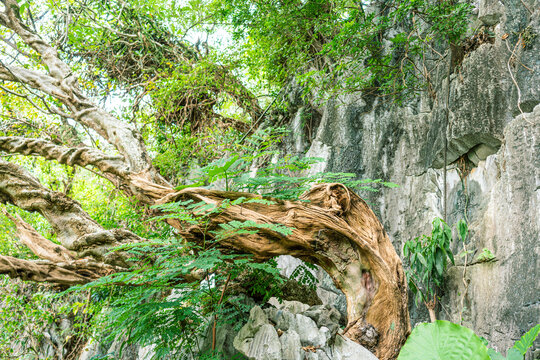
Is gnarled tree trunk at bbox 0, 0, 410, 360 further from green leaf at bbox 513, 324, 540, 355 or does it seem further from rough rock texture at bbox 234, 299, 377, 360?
green leaf at bbox 513, 324, 540, 355

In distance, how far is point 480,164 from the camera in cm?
411

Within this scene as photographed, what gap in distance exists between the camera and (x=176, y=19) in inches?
313

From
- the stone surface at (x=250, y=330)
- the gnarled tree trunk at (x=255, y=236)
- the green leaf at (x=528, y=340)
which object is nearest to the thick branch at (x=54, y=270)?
the gnarled tree trunk at (x=255, y=236)

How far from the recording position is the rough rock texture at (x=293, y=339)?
2246 mm

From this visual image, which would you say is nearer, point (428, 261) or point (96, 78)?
point (428, 261)

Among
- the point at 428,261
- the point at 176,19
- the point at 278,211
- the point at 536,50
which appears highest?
the point at 176,19

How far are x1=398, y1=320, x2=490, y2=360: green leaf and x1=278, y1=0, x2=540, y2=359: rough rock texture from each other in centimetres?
229

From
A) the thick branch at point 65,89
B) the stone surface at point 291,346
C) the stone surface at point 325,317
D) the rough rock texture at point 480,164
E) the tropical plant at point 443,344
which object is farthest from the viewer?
the thick branch at point 65,89

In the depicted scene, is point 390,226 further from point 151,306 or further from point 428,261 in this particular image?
point 151,306

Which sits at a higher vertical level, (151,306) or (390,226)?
(390,226)

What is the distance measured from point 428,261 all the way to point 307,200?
5.98ft

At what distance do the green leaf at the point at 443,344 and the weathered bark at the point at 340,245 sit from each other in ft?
5.36

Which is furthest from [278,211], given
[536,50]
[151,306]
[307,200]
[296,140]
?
[296,140]

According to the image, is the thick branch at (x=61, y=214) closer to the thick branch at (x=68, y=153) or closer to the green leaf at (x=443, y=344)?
the thick branch at (x=68, y=153)
